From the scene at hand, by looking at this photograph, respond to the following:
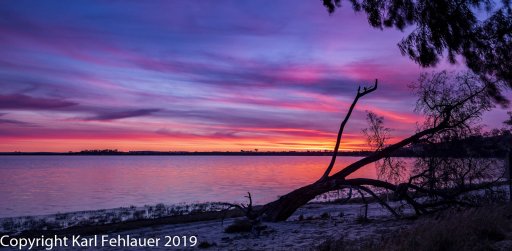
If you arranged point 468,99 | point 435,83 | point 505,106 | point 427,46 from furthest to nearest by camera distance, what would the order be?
point 435,83 → point 468,99 → point 505,106 → point 427,46

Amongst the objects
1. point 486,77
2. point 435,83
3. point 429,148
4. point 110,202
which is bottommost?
point 110,202

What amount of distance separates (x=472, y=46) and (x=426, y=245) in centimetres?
375

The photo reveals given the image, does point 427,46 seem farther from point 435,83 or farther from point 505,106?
point 435,83

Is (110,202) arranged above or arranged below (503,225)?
below

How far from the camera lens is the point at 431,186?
51.0 feet

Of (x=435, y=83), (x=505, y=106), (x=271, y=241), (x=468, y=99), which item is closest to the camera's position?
(x=505, y=106)

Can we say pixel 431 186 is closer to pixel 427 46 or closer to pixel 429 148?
pixel 429 148

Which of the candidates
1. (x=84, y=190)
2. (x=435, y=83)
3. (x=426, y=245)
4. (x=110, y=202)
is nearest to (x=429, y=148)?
(x=435, y=83)

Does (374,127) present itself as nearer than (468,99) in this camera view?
No

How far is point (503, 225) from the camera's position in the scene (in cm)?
919

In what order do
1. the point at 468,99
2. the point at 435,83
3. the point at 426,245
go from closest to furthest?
the point at 426,245
the point at 468,99
the point at 435,83

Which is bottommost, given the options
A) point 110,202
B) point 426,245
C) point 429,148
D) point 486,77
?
point 110,202

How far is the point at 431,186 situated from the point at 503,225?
642cm

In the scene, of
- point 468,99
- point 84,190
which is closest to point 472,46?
Result: point 468,99
